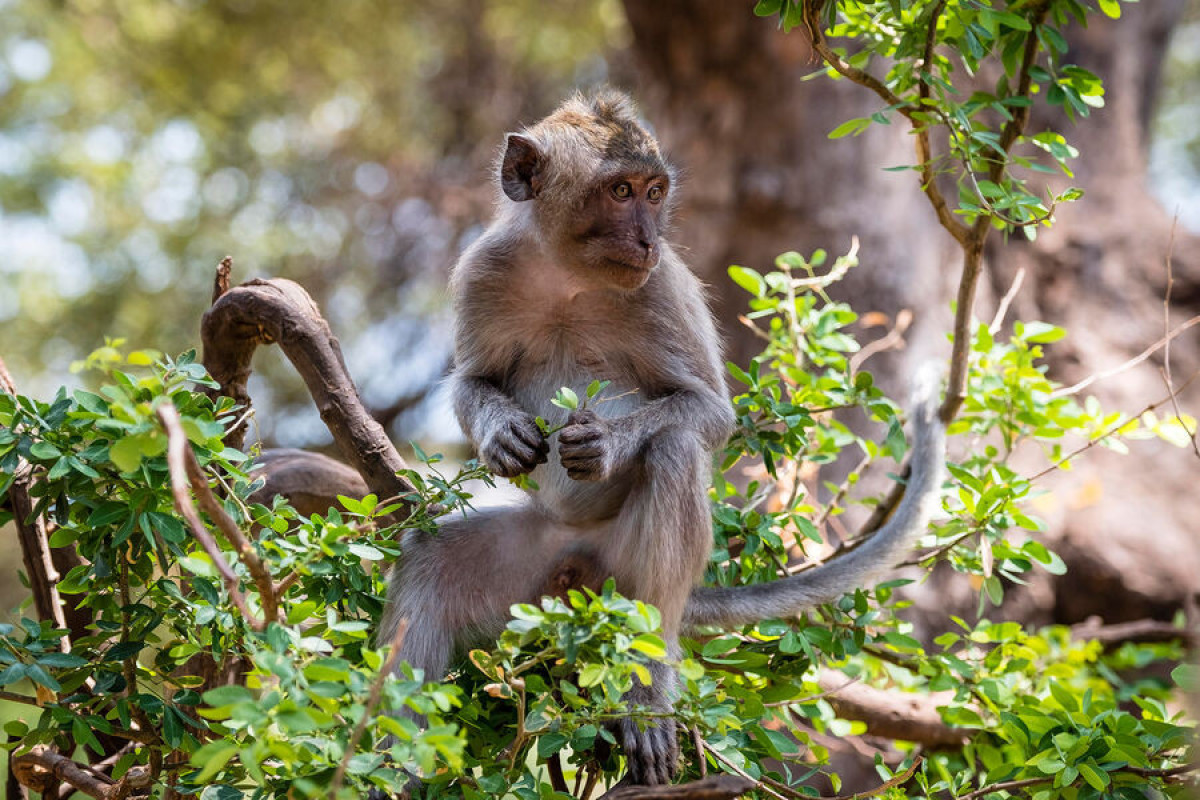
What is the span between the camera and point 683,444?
441 cm

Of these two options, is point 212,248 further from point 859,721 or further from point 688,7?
point 859,721

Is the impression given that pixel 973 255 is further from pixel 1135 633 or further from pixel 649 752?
pixel 1135 633

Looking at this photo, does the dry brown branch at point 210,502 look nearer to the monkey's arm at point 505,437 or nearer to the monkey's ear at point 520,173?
the monkey's arm at point 505,437

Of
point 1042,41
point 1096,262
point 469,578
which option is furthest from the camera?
point 1096,262

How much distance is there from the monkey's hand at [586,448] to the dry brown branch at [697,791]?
141cm

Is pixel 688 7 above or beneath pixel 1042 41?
above

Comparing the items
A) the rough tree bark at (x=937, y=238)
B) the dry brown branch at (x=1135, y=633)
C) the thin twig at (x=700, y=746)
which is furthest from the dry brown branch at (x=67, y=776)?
the rough tree bark at (x=937, y=238)

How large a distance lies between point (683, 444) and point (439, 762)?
5.88 ft

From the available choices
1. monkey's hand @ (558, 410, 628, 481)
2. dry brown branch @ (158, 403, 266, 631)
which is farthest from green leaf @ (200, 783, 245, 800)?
monkey's hand @ (558, 410, 628, 481)

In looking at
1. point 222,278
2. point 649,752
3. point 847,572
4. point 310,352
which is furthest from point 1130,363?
point 222,278

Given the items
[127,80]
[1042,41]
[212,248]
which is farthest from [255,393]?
[1042,41]

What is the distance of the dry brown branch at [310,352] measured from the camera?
4.64 metres

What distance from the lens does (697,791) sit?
295 cm

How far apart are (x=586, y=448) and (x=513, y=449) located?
29cm
